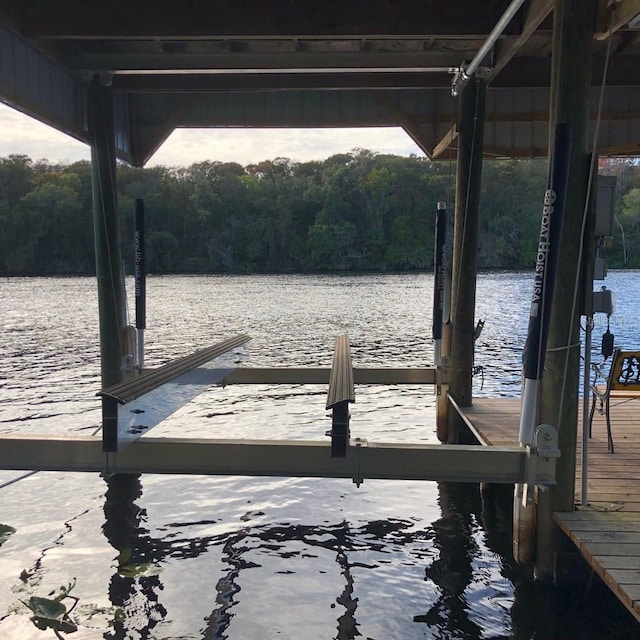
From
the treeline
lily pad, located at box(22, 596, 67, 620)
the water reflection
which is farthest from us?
the treeline

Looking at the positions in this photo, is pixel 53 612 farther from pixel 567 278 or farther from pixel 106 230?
pixel 106 230

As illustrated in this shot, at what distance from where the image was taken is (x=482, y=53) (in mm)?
7805

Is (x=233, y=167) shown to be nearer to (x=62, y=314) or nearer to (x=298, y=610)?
(x=62, y=314)

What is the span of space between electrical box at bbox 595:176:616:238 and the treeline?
59.0 meters

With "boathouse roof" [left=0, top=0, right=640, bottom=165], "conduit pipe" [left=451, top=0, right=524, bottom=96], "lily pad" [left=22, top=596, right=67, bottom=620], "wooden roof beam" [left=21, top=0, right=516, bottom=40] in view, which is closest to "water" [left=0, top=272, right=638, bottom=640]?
"lily pad" [left=22, top=596, right=67, bottom=620]

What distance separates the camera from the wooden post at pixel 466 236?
31.2ft

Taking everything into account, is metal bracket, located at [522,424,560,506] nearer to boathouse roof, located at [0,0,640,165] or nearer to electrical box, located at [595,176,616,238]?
electrical box, located at [595,176,616,238]

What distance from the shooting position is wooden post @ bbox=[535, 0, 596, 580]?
5.36m

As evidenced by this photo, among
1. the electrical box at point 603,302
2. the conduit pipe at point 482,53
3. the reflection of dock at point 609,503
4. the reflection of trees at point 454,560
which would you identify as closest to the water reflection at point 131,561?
the reflection of trees at point 454,560

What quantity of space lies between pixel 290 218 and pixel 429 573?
76700 mm

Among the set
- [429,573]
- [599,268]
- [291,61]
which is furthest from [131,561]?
[291,61]

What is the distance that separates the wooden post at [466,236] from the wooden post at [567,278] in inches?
157

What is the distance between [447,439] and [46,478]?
18.9ft

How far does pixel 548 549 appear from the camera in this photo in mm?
5680
